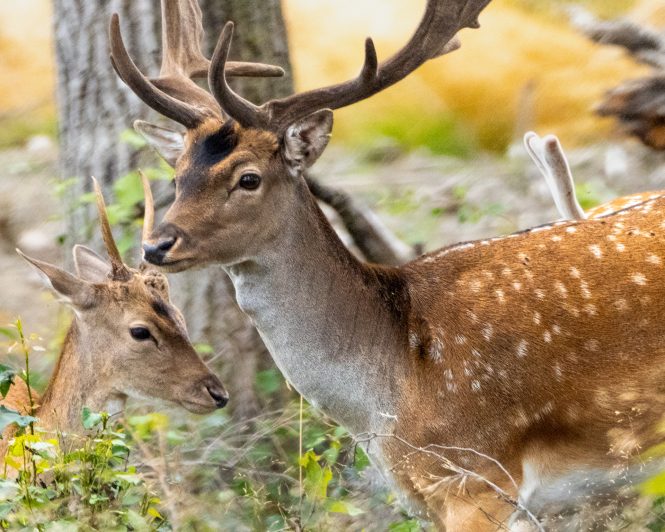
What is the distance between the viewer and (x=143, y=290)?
604 centimetres

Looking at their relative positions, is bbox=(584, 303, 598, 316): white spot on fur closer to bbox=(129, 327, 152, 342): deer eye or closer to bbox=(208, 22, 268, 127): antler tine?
bbox=(208, 22, 268, 127): antler tine

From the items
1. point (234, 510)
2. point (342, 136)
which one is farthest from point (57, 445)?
point (342, 136)

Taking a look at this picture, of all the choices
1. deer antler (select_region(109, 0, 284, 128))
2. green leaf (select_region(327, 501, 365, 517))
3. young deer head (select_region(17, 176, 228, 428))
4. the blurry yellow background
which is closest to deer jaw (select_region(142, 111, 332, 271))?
deer antler (select_region(109, 0, 284, 128))

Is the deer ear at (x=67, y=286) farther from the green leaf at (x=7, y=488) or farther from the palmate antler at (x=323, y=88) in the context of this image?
the green leaf at (x=7, y=488)

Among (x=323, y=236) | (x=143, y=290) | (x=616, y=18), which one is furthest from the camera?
(x=616, y=18)

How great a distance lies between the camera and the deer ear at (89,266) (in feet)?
20.8

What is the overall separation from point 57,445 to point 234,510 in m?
0.82

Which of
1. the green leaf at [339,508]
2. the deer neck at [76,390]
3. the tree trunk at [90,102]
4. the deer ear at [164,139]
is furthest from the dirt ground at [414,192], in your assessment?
the green leaf at [339,508]

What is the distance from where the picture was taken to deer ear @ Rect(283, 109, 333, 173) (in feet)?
17.3

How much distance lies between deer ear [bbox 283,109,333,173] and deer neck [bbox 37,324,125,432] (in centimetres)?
130

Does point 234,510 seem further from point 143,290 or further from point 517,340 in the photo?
point 517,340

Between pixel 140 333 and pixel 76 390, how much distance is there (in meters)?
0.36

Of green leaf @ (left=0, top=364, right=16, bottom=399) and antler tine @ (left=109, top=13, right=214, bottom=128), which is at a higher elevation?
antler tine @ (left=109, top=13, right=214, bottom=128)

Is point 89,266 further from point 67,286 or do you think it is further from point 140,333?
point 140,333
